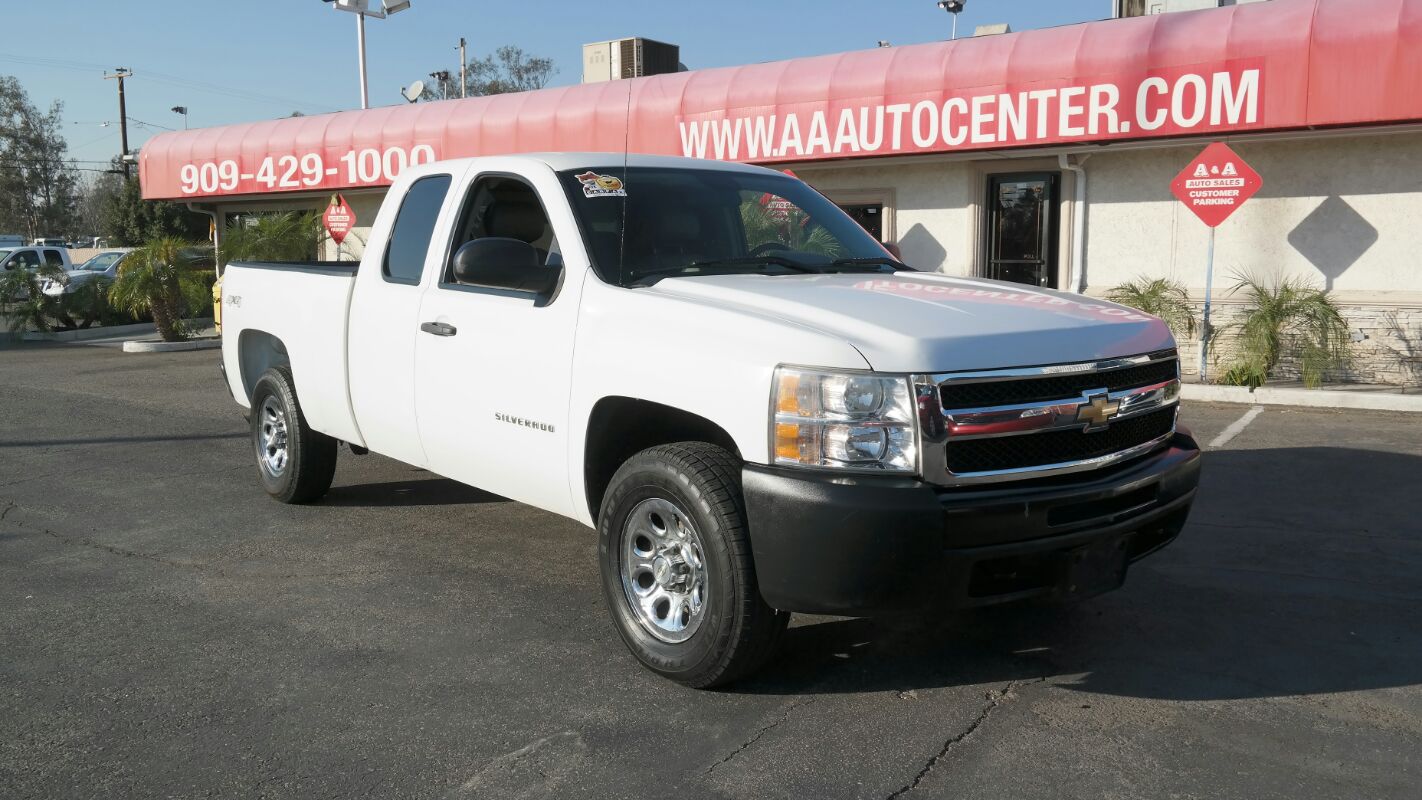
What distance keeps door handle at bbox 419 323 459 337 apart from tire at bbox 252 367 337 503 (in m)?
1.65

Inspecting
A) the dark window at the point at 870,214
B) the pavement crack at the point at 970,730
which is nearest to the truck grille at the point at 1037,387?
the pavement crack at the point at 970,730

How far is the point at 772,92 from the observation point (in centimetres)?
1580

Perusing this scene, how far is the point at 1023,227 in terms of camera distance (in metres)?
15.6

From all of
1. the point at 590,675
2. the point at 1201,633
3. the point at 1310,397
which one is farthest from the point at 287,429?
the point at 1310,397

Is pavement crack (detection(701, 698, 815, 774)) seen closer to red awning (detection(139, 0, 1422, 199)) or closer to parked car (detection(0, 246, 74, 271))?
red awning (detection(139, 0, 1422, 199))

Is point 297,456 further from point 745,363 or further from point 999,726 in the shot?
point 999,726

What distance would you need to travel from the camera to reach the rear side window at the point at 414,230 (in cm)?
565

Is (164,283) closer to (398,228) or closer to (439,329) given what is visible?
(398,228)

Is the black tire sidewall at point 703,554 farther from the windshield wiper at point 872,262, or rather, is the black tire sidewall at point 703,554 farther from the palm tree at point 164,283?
the palm tree at point 164,283

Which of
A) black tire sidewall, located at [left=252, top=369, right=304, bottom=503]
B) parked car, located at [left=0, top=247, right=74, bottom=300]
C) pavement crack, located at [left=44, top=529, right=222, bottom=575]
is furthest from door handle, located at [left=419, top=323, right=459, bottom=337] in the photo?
parked car, located at [left=0, top=247, right=74, bottom=300]

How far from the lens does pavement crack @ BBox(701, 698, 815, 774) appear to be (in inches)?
141

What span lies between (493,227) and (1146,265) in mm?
11188

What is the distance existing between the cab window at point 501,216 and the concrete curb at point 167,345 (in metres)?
15.3

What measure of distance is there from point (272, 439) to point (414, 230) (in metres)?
2.11
